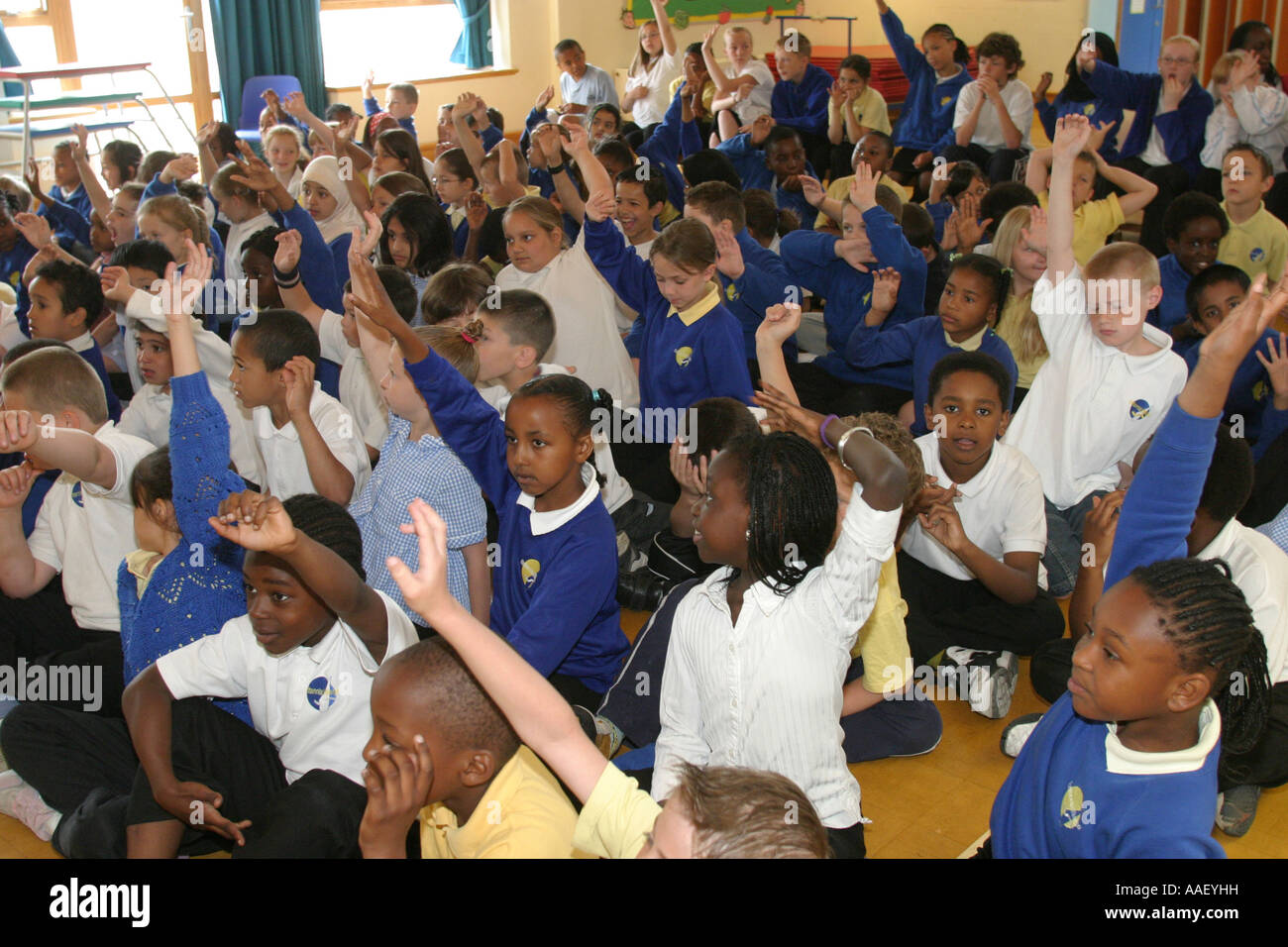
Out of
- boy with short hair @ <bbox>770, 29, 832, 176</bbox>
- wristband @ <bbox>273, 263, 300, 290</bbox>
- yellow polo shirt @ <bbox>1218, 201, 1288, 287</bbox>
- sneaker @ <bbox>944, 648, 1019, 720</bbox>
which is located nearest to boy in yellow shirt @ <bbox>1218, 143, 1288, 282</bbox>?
yellow polo shirt @ <bbox>1218, 201, 1288, 287</bbox>

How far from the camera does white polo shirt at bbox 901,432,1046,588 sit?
8.80 feet

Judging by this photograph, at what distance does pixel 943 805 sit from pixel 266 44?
9062 mm

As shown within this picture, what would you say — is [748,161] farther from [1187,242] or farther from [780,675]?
[780,675]

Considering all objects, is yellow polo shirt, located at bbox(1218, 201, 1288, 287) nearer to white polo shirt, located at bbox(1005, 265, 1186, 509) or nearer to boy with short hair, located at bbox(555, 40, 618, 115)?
white polo shirt, located at bbox(1005, 265, 1186, 509)

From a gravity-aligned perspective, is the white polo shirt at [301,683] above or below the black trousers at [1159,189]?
below

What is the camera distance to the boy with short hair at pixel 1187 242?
13.9 ft

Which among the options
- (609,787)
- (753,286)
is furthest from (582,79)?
(609,787)

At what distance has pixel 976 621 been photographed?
9.07 feet

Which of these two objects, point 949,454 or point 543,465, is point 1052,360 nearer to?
point 949,454

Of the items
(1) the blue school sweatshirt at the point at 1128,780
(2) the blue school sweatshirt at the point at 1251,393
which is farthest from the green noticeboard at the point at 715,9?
(1) the blue school sweatshirt at the point at 1128,780

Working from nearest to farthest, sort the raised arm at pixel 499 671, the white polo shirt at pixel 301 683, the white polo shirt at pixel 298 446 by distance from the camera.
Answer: the raised arm at pixel 499 671 < the white polo shirt at pixel 301 683 < the white polo shirt at pixel 298 446

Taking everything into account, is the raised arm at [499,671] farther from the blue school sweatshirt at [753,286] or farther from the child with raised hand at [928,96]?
the child with raised hand at [928,96]

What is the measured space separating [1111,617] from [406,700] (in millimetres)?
944

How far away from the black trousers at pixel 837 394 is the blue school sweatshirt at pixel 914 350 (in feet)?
0.22
